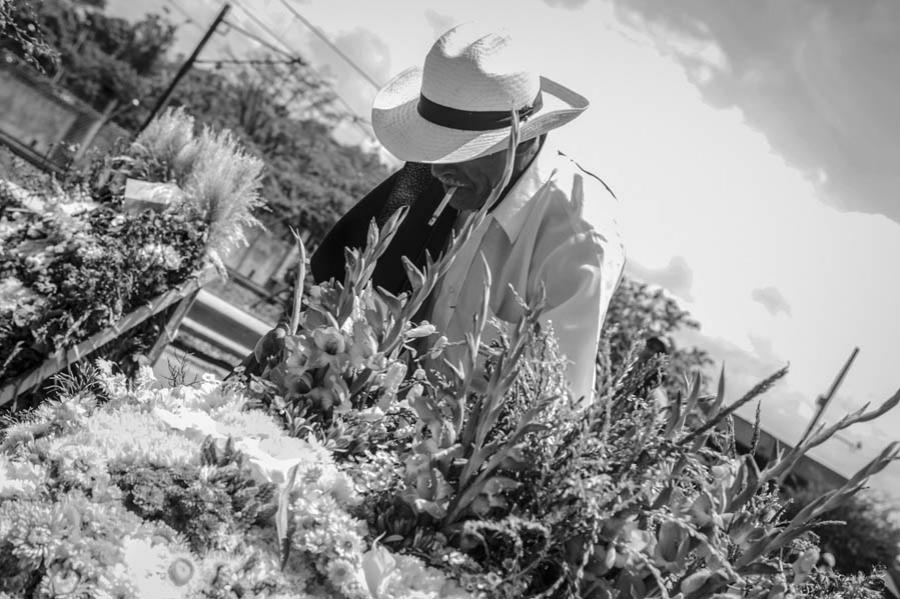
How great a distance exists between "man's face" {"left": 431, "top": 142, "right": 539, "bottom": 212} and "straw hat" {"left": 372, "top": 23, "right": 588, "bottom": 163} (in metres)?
0.09

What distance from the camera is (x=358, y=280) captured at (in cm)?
125

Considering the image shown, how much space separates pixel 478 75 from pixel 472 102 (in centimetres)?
6

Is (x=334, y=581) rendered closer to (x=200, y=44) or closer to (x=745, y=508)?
(x=745, y=508)

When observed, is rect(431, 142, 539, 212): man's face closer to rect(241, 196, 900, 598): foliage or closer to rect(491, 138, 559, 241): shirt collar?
rect(491, 138, 559, 241): shirt collar

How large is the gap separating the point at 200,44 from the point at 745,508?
1854 centimetres

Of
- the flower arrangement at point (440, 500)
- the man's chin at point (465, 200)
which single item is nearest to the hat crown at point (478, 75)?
the man's chin at point (465, 200)

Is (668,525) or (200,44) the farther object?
(200,44)

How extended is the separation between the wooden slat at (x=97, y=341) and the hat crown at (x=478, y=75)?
211 centimetres

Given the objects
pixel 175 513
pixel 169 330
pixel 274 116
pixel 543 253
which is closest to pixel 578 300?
pixel 543 253

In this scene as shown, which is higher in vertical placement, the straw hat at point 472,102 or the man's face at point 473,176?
the straw hat at point 472,102

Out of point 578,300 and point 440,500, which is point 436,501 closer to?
point 440,500

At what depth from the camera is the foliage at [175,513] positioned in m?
0.84

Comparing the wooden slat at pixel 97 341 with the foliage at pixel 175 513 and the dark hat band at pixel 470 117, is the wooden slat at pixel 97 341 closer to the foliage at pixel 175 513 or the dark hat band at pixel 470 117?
the dark hat band at pixel 470 117

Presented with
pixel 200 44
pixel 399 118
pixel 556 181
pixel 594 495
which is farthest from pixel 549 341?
pixel 200 44
